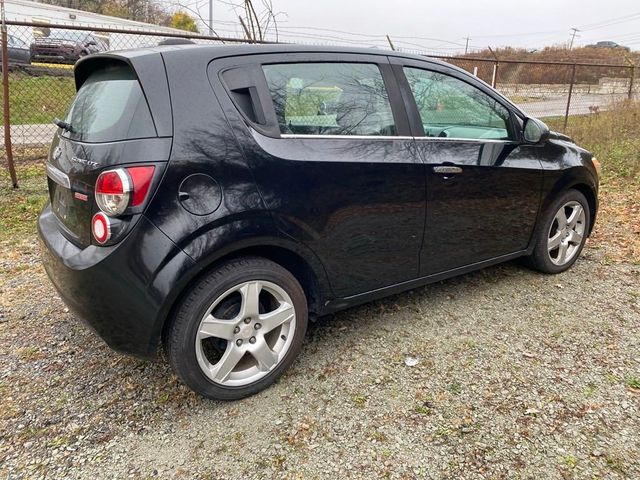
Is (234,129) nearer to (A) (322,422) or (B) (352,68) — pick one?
(B) (352,68)

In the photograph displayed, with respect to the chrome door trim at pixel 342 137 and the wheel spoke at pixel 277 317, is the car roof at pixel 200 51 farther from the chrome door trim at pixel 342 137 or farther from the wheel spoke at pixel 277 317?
the wheel spoke at pixel 277 317

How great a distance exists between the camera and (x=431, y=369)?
2.64 meters

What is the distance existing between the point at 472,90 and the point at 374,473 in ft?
8.11

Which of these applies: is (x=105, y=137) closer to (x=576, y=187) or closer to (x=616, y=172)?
(x=576, y=187)

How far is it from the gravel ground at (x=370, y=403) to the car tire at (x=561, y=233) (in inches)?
20.3

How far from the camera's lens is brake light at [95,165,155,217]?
1967 millimetres

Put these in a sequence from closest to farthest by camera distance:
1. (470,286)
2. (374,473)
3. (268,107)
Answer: (374,473), (268,107), (470,286)

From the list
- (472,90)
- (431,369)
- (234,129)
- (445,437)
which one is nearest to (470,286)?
(431,369)

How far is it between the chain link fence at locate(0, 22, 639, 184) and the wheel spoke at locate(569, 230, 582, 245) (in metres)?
4.52

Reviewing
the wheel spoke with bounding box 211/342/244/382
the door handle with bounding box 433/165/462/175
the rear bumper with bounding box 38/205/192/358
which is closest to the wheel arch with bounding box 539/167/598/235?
the door handle with bounding box 433/165/462/175

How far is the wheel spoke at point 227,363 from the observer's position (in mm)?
2289

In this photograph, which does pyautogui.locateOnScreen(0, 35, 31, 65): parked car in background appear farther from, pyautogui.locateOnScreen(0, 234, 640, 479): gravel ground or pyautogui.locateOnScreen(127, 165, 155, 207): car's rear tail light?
pyautogui.locateOnScreen(127, 165, 155, 207): car's rear tail light

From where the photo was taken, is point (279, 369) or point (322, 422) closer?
point (322, 422)

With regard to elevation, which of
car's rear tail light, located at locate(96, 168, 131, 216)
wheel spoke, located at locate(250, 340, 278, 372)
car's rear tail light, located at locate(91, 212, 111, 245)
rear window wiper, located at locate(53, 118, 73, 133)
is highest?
rear window wiper, located at locate(53, 118, 73, 133)
